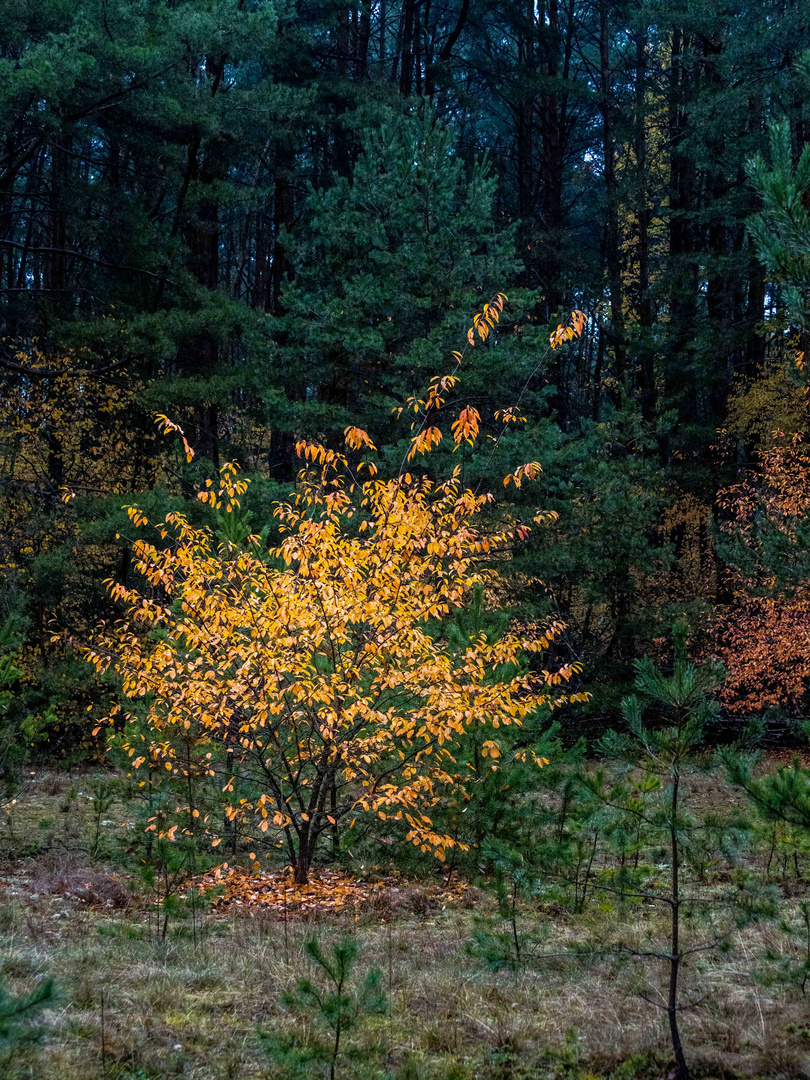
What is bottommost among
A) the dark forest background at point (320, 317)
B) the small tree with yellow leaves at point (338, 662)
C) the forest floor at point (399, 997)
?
the forest floor at point (399, 997)

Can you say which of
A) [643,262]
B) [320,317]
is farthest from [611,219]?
[320,317]

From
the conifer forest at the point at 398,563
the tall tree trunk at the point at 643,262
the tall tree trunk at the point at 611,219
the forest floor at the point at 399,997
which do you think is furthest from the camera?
the tall tree trunk at the point at 611,219

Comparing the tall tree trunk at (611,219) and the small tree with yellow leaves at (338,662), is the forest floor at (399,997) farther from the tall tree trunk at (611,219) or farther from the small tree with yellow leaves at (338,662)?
the tall tree trunk at (611,219)

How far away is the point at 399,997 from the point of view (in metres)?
4.19

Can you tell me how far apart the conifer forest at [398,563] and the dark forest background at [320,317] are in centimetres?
9

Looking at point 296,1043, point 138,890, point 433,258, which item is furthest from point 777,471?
point 296,1043

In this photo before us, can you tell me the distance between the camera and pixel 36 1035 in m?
2.30

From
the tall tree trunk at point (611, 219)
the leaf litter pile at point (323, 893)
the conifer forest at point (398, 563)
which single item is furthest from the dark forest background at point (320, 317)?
the leaf litter pile at point (323, 893)

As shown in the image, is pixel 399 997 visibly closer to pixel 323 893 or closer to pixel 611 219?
pixel 323 893

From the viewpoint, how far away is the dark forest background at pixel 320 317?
12.6 m

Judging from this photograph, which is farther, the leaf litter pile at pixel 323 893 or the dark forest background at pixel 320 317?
the dark forest background at pixel 320 317

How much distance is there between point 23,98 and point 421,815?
9532 mm

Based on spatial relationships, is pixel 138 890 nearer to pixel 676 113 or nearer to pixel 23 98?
pixel 23 98

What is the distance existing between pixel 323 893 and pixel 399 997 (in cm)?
220
